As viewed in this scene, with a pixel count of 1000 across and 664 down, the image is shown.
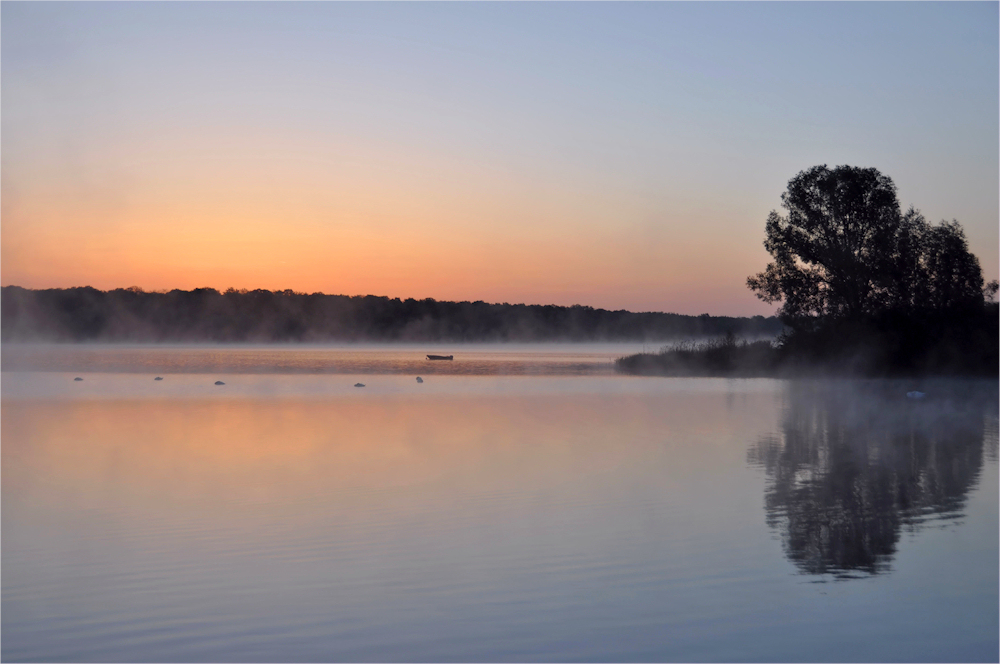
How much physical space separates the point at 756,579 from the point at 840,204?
4447cm

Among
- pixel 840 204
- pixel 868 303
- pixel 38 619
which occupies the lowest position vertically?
pixel 38 619

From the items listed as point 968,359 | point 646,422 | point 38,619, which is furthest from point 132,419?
point 968,359

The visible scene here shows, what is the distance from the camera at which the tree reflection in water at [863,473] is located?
33.2 ft

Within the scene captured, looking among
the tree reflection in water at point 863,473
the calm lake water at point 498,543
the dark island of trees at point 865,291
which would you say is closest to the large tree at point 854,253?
the dark island of trees at point 865,291

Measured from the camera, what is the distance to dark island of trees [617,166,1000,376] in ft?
143

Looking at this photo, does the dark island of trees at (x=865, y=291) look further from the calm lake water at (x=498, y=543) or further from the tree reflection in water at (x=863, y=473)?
the calm lake water at (x=498, y=543)

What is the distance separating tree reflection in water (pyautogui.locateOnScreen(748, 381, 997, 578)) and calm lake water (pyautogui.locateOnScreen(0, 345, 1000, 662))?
73mm

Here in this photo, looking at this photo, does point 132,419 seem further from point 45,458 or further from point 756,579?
point 756,579

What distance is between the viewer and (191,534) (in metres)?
10.4

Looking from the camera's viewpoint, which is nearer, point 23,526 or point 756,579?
point 756,579

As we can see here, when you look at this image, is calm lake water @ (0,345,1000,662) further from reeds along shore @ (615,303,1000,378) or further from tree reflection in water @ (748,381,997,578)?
reeds along shore @ (615,303,1000,378)

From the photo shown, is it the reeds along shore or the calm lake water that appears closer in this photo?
the calm lake water

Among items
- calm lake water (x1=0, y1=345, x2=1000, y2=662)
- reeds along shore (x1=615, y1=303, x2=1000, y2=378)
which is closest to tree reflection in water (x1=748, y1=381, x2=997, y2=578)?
calm lake water (x1=0, y1=345, x2=1000, y2=662)

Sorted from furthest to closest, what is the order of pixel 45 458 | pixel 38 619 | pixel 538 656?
pixel 45 458 → pixel 38 619 → pixel 538 656
